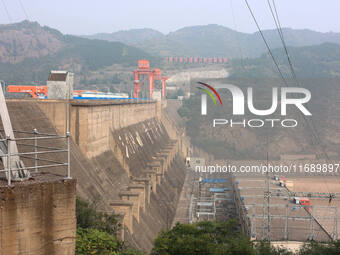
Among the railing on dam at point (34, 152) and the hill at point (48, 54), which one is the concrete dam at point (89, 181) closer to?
the railing on dam at point (34, 152)

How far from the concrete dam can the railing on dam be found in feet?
0.38

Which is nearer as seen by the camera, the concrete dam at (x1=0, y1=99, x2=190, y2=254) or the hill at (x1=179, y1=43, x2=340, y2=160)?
the concrete dam at (x1=0, y1=99, x2=190, y2=254)


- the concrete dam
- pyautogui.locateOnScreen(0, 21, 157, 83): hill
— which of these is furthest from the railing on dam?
pyautogui.locateOnScreen(0, 21, 157, 83): hill

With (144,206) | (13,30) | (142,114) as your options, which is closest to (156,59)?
(13,30)

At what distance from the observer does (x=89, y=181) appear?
1820 centimetres

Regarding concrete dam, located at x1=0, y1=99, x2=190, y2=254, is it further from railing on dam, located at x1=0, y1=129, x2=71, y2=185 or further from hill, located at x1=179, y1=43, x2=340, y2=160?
hill, located at x1=179, y1=43, x2=340, y2=160

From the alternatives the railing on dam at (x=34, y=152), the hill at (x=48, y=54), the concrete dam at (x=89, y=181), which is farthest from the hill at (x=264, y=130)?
the hill at (x=48, y=54)

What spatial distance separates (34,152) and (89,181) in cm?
1261

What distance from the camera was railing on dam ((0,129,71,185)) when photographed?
227 inches

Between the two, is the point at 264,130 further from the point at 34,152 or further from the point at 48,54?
the point at 48,54

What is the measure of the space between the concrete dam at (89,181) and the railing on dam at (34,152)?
0.12 metres

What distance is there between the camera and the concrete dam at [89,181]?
5402 mm

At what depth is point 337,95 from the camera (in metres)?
88.9

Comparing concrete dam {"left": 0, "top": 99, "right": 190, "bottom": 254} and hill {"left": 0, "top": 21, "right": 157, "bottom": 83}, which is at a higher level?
hill {"left": 0, "top": 21, "right": 157, "bottom": 83}
